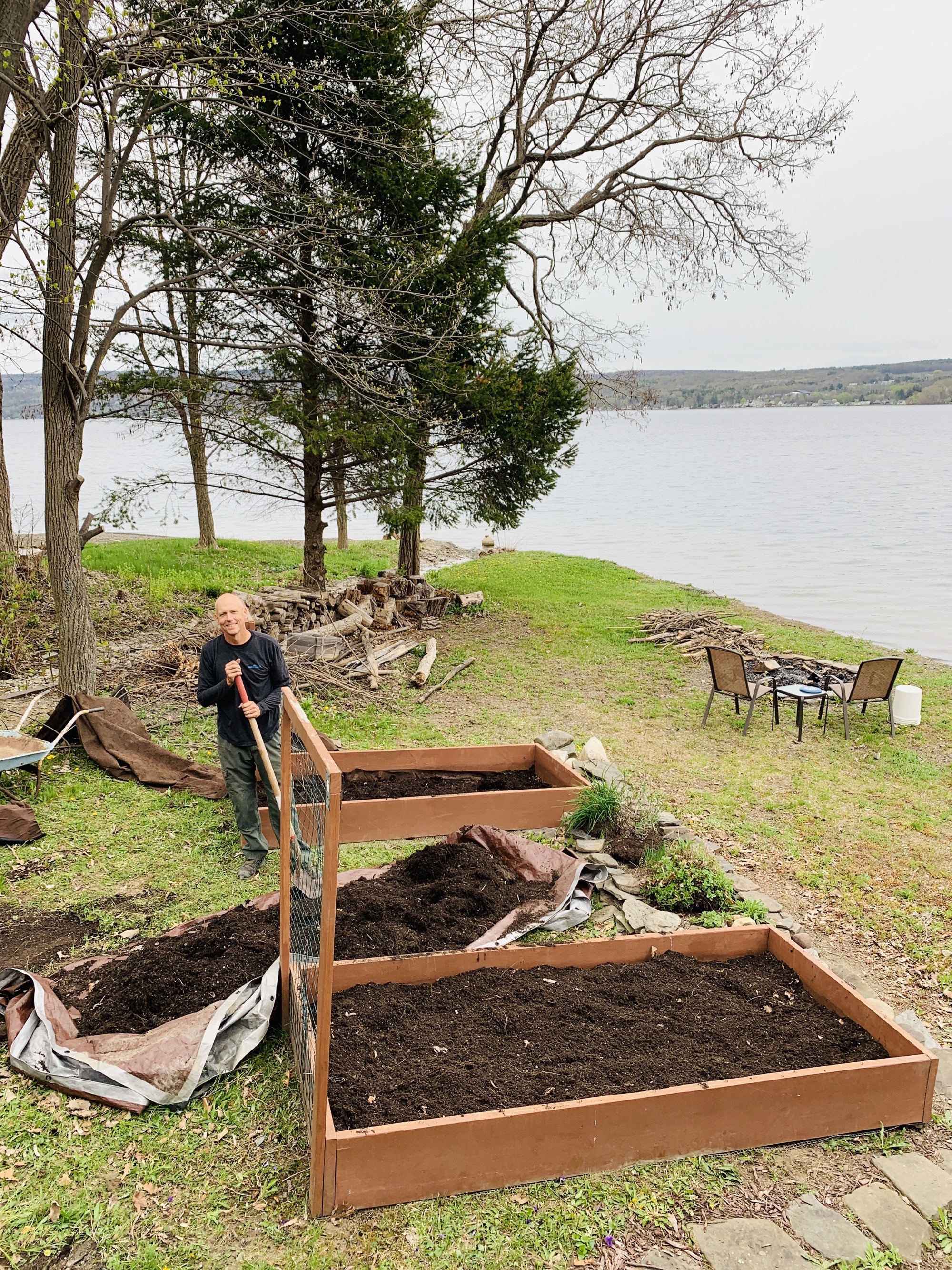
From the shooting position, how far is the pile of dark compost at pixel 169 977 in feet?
11.9

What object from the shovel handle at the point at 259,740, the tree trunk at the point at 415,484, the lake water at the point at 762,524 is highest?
the tree trunk at the point at 415,484

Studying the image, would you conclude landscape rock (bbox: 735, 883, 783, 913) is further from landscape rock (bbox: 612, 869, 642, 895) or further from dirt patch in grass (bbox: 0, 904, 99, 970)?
dirt patch in grass (bbox: 0, 904, 99, 970)

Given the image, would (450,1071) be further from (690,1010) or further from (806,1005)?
(806,1005)

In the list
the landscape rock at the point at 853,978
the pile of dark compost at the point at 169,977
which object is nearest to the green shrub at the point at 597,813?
the landscape rock at the point at 853,978

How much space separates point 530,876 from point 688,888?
3.07 feet

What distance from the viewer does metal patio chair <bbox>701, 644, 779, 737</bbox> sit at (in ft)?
28.9

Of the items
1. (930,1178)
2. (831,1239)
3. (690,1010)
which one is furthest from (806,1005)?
(831,1239)

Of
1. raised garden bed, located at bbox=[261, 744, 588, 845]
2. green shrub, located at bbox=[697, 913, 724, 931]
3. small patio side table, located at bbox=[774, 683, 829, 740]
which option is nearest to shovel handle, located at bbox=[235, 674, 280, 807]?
raised garden bed, located at bbox=[261, 744, 588, 845]

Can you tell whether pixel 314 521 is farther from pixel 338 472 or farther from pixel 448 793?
pixel 448 793

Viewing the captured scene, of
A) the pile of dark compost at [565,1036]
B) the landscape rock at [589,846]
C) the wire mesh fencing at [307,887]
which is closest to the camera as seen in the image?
the wire mesh fencing at [307,887]

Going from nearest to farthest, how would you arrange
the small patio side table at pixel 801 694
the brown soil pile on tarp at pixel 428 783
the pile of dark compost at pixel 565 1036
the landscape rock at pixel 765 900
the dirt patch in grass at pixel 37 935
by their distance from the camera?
the pile of dark compost at pixel 565 1036 → the dirt patch in grass at pixel 37 935 → the landscape rock at pixel 765 900 → the brown soil pile on tarp at pixel 428 783 → the small patio side table at pixel 801 694

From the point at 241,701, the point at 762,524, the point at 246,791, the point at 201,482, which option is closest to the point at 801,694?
the point at 246,791

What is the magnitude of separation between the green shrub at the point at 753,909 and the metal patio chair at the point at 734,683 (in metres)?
3.99

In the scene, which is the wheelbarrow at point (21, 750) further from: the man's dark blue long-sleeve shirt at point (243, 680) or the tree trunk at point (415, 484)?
the tree trunk at point (415, 484)
